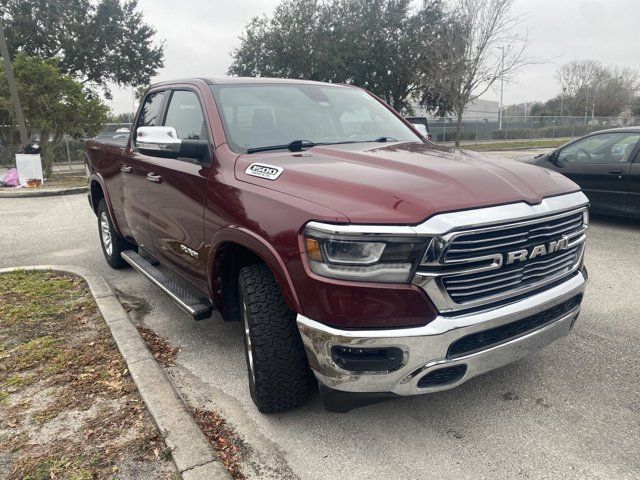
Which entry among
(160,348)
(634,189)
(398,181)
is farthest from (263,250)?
(634,189)

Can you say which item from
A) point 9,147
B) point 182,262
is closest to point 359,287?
point 182,262

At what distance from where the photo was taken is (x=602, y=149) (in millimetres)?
7562

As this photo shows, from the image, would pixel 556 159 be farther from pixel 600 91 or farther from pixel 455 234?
pixel 600 91

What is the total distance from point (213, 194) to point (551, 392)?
7.74ft

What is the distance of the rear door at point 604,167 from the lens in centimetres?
714

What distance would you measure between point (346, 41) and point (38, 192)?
23668 millimetres

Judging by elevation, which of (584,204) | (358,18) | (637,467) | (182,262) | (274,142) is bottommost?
A: (637,467)

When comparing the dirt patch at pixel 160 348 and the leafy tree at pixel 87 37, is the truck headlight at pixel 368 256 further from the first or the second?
the leafy tree at pixel 87 37

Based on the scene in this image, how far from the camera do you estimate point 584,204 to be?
3.01 metres

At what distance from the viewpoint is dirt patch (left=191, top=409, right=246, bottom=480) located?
2590mm

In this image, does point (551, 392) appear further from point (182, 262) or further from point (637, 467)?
point (182, 262)

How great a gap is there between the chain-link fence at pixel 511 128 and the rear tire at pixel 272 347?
30.1 meters

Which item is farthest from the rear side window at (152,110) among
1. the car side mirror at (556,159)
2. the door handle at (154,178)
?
the car side mirror at (556,159)

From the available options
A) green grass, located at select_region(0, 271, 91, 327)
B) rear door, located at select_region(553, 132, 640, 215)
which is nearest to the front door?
rear door, located at select_region(553, 132, 640, 215)
